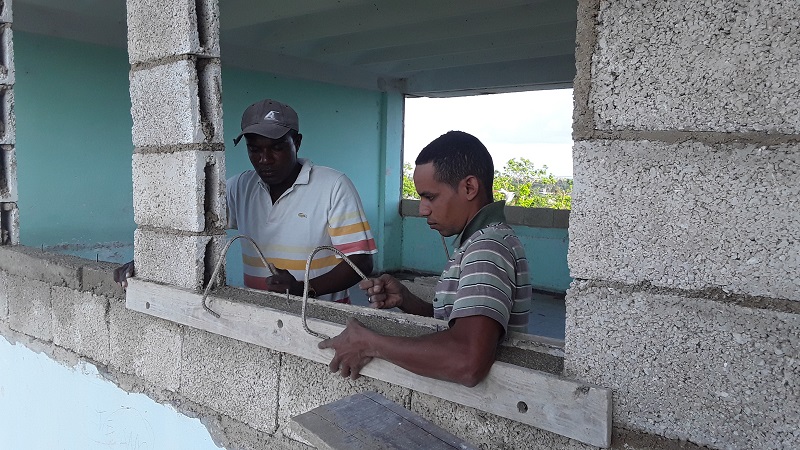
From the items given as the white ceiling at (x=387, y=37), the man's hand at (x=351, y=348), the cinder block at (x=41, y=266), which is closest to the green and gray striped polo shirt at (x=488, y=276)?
the man's hand at (x=351, y=348)

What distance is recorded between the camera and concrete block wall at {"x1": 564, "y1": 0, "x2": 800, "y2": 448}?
1390 mm

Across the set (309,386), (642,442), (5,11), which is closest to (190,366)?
(309,386)

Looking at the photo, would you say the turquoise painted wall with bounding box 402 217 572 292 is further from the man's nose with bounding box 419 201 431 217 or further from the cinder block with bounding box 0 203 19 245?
the man's nose with bounding box 419 201 431 217

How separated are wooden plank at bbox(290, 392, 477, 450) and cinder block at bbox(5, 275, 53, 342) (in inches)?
110

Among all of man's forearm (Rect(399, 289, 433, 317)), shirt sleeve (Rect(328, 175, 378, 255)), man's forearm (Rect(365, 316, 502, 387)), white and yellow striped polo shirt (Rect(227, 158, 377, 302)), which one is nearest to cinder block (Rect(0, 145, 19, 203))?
white and yellow striped polo shirt (Rect(227, 158, 377, 302))

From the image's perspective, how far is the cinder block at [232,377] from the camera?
2551 millimetres

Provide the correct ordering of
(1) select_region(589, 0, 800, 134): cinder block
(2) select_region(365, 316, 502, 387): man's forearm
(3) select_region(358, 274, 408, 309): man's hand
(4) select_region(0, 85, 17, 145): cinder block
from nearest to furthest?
(1) select_region(589, 0, 800, 134): cinder block
(2) select_region(365, 316, 502, 387): man's forearm
(3) select_region(358, 274, 408, 309): man's hand
(4) select_region(0, 85, 17, 145): cinder block

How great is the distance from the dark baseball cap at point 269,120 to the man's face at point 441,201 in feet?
3.86

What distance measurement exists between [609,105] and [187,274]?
196 centimetres

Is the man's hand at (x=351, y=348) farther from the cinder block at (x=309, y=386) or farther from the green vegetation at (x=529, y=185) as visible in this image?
the green vegetation at (x=529, y=185)

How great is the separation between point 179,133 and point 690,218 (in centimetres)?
208

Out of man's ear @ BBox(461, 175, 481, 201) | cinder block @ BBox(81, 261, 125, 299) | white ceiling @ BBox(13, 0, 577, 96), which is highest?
white ceiling @ BBox(13, 0, 577, 96)

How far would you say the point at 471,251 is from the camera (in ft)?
5.97

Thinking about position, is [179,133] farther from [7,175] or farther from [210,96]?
[7,175]
